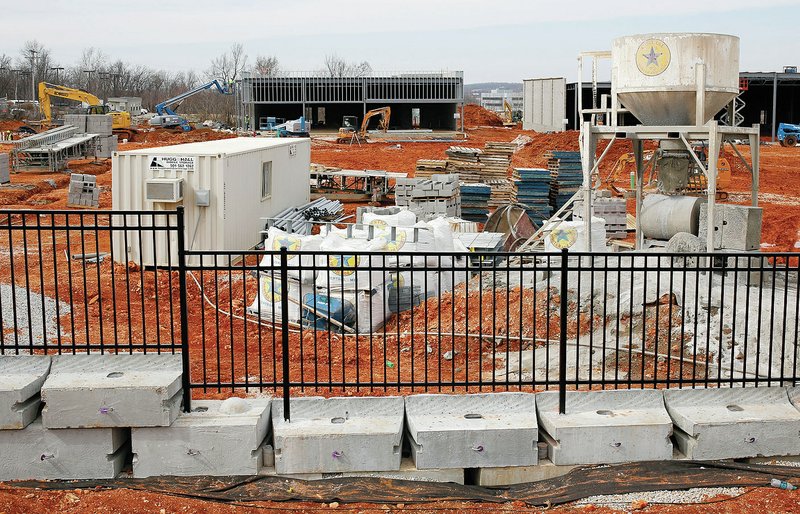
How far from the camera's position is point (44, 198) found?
31.9 metres

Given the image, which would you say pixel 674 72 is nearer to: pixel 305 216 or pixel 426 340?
pixel 426 340

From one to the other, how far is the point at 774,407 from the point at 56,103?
94.6 m

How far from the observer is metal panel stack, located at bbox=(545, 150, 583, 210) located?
26906mm

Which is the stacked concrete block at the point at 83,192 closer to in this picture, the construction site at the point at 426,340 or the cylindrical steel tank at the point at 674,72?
the construction site at the point at 426,340

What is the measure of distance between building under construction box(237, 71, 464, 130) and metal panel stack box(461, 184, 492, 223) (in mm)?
46535

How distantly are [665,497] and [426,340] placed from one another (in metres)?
2.80

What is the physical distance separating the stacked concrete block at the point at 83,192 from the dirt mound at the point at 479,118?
60.2 meters

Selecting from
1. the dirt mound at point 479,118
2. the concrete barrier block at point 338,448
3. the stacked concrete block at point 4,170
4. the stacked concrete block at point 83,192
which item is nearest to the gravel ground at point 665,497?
the concrete barrier block at point 338,448

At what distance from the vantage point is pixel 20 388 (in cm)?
753

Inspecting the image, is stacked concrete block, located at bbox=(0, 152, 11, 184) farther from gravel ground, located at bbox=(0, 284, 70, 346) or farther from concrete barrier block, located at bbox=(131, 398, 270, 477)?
concrete barrier block, located at bbox=(131, 398, 270, 477)

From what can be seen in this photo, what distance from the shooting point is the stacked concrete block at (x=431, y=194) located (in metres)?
24.4

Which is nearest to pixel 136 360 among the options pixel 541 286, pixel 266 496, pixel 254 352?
pixel 266 496

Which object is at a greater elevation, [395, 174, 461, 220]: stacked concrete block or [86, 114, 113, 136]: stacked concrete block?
[86, 114, 113, 136]: stacked concrete block

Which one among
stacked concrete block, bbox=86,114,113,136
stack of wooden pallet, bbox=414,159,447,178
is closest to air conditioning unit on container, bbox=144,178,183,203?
stack of wooden pallet, bbox=414,159,447,178
